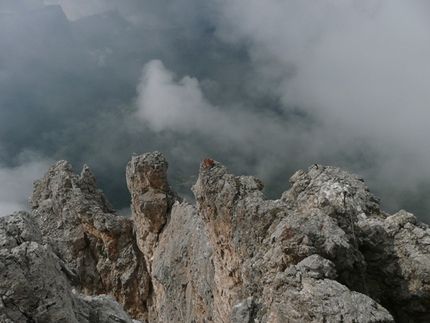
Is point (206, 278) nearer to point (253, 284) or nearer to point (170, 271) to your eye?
point (170, 271)

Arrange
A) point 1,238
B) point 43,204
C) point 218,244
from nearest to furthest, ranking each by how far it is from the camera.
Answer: point 1,238 < point 218,244 < point 43,204

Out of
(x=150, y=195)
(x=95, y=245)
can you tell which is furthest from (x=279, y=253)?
(x=95, y=245)

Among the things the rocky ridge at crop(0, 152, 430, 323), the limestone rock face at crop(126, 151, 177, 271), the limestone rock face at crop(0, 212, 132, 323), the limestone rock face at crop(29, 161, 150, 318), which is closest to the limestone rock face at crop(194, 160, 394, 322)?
the rocky ridge at crop(0, 152, 430, 323)

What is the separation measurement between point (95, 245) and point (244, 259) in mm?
33015

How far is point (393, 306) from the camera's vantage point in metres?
16.3

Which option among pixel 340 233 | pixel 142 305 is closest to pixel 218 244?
pixel 340 233

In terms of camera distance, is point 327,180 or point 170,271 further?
point 170,271

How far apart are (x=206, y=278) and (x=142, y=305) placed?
1970 cm

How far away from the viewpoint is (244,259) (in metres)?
21.6

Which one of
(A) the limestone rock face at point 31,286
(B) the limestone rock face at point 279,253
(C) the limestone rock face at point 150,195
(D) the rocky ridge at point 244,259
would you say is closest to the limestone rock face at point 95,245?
(D) the rocky ridge at point 244,259

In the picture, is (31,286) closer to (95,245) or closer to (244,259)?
(244,259)

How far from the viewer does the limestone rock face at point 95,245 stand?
45875mm

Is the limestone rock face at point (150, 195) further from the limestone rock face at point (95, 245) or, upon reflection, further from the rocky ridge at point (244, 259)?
the limestone rock face at point (95, 245)

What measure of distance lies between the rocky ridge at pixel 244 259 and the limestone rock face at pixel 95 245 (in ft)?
1.29
